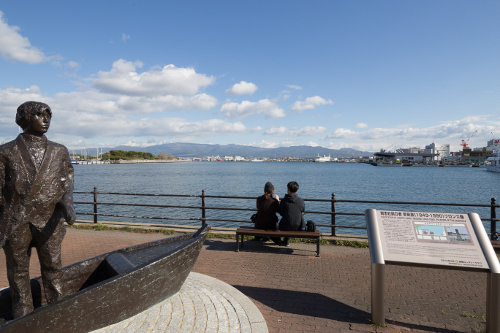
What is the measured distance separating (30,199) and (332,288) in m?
4.39

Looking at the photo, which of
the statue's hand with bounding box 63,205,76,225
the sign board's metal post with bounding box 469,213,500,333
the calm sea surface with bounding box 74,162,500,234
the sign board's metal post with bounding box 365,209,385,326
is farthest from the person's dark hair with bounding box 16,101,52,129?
the calm sea surface with bounding box 74,162,500,234

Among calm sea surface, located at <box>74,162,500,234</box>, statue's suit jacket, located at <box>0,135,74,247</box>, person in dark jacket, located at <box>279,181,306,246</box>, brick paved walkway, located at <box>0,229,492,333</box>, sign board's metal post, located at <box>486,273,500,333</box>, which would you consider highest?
statue's suit jacket, located at <box>0,135,74,247</box>

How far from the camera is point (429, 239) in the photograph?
3760 mm

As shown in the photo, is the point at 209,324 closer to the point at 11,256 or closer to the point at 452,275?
the point at 11,256

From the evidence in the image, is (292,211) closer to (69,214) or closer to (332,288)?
(332,288)

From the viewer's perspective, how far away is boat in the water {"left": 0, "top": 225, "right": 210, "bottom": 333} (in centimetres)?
284

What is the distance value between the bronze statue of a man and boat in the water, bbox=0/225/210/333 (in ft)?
1.39

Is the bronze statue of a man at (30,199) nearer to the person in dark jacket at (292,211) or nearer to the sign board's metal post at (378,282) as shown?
the sign board's metal post at (378,282)

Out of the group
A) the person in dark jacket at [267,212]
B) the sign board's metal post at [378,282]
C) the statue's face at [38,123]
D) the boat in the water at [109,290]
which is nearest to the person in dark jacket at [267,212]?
the person in dark jacket at [267,212]

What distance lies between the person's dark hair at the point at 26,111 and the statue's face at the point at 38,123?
0.03 meters

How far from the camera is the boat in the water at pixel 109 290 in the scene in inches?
112

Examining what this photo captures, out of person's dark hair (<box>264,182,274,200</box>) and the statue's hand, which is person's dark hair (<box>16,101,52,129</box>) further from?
person's dark hair (<box>264,182,274,200</box>)

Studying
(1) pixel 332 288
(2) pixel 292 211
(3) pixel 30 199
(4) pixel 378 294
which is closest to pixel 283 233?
(2) pixel 292 211

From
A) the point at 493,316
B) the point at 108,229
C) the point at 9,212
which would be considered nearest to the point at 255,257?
the point at 493,316
